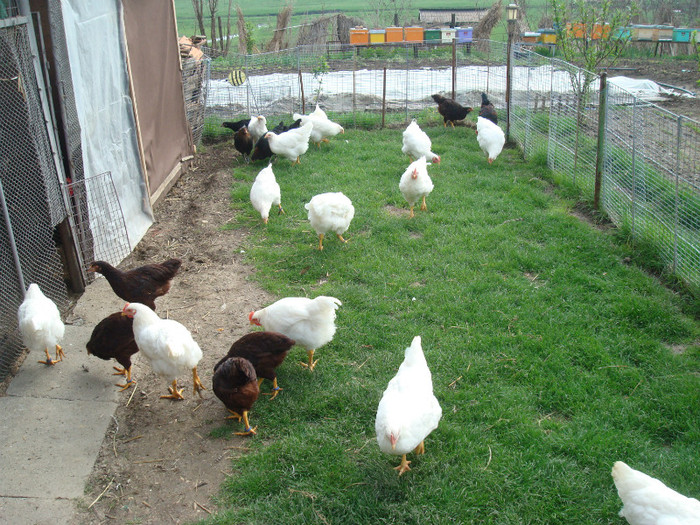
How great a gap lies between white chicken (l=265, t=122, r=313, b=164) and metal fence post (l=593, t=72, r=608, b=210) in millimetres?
4442

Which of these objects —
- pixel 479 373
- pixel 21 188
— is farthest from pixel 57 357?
pixel 479 373

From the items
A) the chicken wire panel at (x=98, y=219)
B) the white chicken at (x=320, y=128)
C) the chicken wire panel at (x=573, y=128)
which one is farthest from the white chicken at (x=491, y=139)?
the chicken wire panel at (x=98, y=219)

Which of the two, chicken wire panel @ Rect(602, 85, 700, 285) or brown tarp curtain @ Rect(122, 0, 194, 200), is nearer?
chicken wire panel @ Rect(602, 85, 700, 285)

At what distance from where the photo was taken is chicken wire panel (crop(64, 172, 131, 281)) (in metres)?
5.64

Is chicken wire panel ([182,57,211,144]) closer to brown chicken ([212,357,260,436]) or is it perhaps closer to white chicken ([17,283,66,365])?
white chicken ([17,283,66,365])

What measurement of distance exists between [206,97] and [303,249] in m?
5.87

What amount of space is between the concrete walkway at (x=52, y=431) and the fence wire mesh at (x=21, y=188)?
40 centimetres

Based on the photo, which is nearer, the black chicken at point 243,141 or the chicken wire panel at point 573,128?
the chicken wire panel at point 573,128

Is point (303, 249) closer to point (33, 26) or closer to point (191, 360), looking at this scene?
point (191, 360)

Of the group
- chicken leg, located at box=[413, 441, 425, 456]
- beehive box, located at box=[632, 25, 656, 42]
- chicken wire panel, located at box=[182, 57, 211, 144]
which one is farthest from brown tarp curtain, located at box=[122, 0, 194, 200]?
beehive box, located at box=[632, 25, 656, 42]

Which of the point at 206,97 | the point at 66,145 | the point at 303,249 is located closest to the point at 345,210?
the point at 303,249

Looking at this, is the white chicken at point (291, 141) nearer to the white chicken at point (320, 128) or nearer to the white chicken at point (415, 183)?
the white chicken at point (320, 128)

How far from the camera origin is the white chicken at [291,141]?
9.27 m

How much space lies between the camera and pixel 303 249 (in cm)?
661
